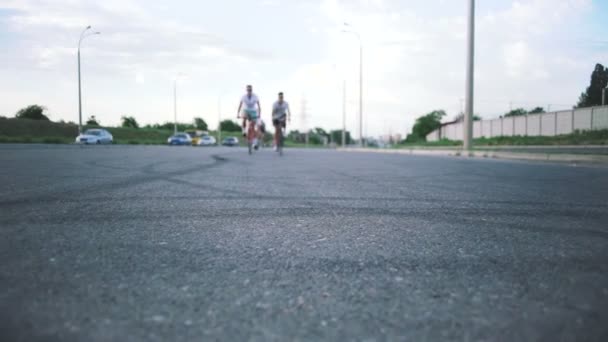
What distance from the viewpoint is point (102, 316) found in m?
1.22

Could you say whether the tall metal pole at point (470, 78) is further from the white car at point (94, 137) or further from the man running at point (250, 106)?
the white car at point (94, 137)

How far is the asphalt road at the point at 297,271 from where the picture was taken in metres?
1.18

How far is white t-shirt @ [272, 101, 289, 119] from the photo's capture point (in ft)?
50.0

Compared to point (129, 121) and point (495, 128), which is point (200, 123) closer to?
point (129, 121)

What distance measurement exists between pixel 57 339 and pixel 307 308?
2.25 feet

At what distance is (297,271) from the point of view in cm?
167

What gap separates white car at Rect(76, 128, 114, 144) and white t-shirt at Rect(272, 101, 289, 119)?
23.1m

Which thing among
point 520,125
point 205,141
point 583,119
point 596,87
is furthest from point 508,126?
point 205,141

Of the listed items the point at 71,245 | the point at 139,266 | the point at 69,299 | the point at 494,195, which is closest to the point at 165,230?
the point at 71,245

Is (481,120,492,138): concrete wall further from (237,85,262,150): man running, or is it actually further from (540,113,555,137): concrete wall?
(237,85,262,150): man running

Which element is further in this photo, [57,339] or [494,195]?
[494,195]

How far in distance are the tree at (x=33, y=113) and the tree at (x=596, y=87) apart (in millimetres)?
59423

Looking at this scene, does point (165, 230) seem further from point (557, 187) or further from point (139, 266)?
point (557, 187)

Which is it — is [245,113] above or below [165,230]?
above
